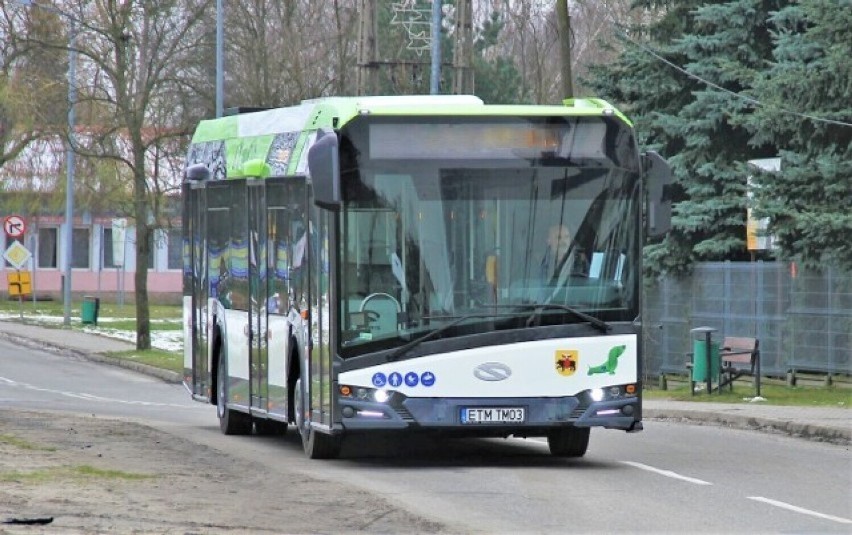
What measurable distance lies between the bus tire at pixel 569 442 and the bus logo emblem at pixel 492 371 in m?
1.40

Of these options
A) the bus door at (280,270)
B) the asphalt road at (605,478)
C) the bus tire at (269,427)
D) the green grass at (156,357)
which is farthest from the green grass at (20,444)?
the green grass at (156,357)

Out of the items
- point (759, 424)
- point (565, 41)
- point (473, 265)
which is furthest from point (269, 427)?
point (565, 41)

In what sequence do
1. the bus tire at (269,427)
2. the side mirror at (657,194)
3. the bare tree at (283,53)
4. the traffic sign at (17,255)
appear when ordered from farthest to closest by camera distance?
1. the traffic sign at (17,255)
2. the bare tree at (283,53)
3. the bus tire at (269,427)
4. the side mirror at (657,194)

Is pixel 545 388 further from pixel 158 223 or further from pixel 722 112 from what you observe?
pixel 158 223

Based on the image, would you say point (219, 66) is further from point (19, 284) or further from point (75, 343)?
point (19, 284)

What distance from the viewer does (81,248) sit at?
96.0 m

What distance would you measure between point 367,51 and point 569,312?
2368 centimetres

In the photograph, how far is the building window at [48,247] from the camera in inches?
3738

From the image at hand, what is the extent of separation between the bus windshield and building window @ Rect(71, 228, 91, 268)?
3128 inches

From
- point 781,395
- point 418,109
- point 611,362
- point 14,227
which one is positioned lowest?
point 781,395

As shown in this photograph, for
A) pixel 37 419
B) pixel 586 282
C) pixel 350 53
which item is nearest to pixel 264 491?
pixel 586 282

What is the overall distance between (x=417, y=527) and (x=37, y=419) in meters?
11.7

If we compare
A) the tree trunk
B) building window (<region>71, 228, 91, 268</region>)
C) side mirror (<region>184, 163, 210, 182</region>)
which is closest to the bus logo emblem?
side mirror (<region>184, 163, 210, 182</region>)

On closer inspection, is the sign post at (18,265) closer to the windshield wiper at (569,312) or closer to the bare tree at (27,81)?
the bare tree at (27,81)
